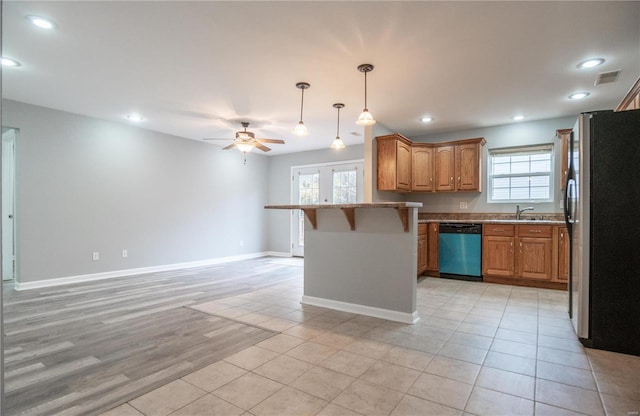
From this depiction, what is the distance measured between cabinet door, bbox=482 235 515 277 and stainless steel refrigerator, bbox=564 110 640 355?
2155 millimetres

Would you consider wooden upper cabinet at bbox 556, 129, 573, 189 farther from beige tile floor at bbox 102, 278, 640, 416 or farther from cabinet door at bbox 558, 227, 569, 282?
beige tile floor at bbox 102, 278, 640, 416

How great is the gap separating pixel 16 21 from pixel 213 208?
15.0ft

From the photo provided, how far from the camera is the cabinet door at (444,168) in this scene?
5703 mm

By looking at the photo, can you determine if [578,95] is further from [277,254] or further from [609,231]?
[277,254]

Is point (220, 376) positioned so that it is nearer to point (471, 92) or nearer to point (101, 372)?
point (101, 372)

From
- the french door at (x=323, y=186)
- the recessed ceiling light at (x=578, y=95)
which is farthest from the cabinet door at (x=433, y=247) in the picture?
the recessed ceiling light at (x=578, y=95)

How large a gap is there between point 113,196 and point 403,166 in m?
4.61

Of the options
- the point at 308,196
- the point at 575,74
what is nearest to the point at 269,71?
the point at 575,74

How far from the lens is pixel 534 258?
4703 millimetres

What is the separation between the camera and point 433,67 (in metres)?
3.45

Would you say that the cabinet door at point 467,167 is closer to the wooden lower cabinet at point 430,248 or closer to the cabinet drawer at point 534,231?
the wooden lower cabinet at point 430,248

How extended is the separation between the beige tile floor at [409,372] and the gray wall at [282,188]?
181 inches

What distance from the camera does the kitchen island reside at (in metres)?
3.29

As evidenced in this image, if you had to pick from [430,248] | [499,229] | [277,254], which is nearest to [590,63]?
[499,229]
